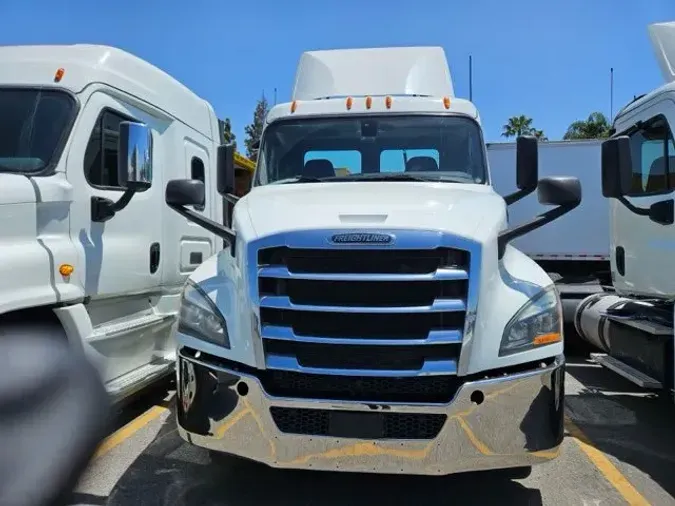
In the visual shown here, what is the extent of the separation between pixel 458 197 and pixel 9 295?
279 cm

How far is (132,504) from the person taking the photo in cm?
371

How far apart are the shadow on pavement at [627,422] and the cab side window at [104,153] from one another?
14.3 ft

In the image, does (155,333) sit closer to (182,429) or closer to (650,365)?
(182,429)

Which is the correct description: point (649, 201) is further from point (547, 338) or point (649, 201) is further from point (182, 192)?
point (182, 192)

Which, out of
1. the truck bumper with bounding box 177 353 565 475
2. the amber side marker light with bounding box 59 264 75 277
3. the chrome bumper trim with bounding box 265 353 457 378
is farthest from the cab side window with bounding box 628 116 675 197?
the amber side marker light with bounding box 59 264 75 277

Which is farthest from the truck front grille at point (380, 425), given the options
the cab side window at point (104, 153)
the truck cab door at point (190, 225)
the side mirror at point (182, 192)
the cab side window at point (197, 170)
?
the cab side window at point (197, 170)

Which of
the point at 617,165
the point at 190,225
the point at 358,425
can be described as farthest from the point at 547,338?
the point at 190,225

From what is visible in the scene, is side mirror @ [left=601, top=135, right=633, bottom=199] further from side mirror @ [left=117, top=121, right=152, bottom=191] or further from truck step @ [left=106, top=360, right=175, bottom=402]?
truck step @ [left=106, top=360, right=175, bottom=402]

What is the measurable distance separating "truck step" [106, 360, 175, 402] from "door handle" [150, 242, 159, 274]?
836mm

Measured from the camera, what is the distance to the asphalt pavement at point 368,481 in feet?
12.4

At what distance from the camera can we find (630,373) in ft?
Result: 17.0

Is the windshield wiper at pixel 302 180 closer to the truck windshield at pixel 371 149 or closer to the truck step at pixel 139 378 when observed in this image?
the truck windshield at pixel 371 149

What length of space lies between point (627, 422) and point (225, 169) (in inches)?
164

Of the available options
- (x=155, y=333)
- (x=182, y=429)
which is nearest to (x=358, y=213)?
(x=182, y=429)
